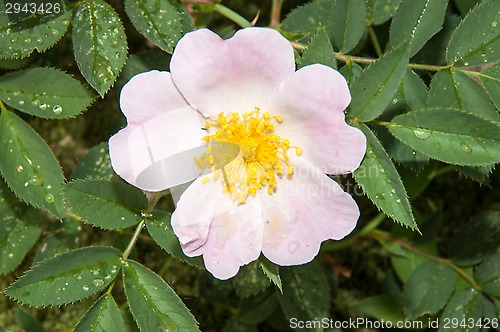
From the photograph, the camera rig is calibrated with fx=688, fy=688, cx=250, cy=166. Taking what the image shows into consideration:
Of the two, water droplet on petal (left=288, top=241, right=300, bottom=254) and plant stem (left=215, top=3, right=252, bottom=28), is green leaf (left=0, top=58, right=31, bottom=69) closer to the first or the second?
plant stem (left=215, top=3, right=252, bottom=28)

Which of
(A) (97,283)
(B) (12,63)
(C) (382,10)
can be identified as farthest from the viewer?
(C) (382,10)

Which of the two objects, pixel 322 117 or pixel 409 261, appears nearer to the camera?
pixel 322 117

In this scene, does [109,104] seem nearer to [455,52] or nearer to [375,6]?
[375,6]

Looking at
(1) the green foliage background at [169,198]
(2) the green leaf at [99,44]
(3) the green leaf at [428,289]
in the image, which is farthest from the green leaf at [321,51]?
(3) the green leaf at [428,289]

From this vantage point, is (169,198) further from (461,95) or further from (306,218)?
(461,95)

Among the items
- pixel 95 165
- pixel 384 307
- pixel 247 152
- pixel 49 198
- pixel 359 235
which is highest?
pixel 247 152

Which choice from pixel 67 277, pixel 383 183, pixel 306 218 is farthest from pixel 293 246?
pixel 67 277

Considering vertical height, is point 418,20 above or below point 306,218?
above
